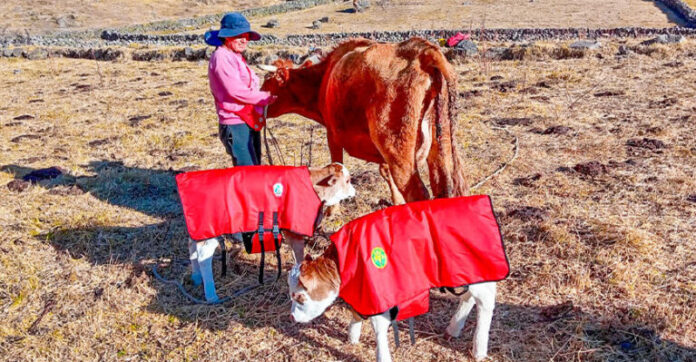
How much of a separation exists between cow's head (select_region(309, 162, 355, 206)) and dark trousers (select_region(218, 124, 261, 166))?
1.12 m

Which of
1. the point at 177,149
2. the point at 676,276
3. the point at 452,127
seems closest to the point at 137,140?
the point at 177,149

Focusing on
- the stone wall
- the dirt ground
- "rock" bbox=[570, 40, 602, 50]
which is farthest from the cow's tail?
the stone wall

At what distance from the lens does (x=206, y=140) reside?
10.5 m

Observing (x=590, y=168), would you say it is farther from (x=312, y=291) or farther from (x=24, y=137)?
(x=24, y=137)

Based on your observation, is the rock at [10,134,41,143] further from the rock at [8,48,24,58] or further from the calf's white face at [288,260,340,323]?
the rock at [8,48,24,58]

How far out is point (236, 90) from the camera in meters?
5.88

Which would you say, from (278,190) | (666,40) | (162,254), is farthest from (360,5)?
(278,190)

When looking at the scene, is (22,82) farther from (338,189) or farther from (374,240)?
(374,240)

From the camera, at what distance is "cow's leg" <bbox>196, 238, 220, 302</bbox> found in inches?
193

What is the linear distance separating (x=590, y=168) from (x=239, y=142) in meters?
5.27

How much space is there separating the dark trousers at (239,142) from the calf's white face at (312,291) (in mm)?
2729

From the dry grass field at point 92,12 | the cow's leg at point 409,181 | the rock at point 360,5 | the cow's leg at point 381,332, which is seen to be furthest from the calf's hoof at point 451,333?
the dry grass field at point 92,12

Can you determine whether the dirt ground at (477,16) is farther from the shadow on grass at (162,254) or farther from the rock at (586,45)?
the shadow on grass at (162,254)

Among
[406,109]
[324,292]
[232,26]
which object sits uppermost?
[232,26]
